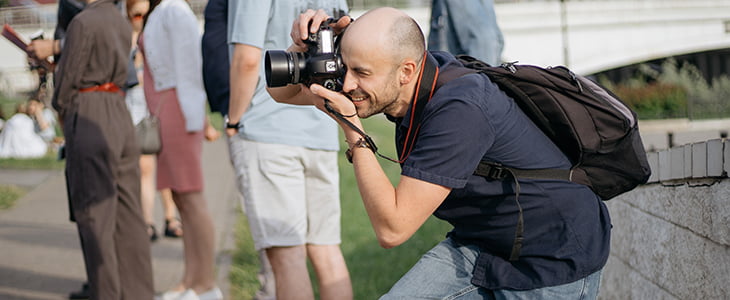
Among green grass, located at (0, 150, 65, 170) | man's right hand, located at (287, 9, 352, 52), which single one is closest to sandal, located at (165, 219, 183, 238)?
man's right hand, located at (287, 9, 352, 52)

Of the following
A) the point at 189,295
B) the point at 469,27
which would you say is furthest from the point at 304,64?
the point at 189,295

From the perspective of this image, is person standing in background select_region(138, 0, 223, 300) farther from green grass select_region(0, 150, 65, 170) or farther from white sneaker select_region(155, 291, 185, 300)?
green grass select_region(0, 150, 65, 170)

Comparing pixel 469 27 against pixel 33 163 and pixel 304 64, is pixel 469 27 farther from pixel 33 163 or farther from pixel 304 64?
pixel 33 163

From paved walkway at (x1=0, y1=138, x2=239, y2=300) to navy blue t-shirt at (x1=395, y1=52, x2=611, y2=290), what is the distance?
330cm

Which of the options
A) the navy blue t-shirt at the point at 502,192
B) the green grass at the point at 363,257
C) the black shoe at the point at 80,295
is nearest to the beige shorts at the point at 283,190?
the navy blue t-shirt at the point at 502,192

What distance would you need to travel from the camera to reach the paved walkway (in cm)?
588

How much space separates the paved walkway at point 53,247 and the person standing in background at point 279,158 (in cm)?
191

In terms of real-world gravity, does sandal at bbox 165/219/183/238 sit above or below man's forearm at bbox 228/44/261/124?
below

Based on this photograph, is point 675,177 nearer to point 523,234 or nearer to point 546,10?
point 523,234

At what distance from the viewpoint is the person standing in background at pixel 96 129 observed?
4.38 meters

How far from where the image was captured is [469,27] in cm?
488

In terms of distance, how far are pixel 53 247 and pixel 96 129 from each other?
10.1 ft

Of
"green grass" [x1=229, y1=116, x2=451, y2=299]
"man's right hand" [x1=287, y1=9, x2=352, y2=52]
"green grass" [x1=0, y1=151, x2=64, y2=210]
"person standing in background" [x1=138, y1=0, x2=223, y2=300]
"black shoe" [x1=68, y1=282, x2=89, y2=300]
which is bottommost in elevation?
"green grass" [x1=0, y1=151, x2=64, y2=210]

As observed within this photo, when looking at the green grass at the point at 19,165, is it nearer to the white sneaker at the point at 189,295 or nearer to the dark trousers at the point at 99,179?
the white sneaker at the point at 189,295
